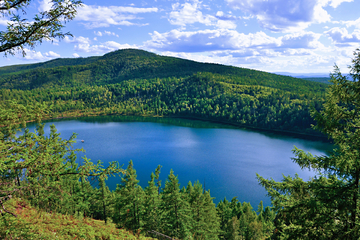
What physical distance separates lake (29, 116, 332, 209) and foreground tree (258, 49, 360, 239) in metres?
27.1

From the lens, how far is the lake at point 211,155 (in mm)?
42594

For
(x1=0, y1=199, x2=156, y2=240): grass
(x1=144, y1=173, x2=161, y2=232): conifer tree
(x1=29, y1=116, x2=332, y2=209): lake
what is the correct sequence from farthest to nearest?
(x1=29, y1=116, x2=332, y2=209): lake < (x1=144, y1=173, x2=161, y2=232): conifer tree < (x1=0, y1=199, x2=156, y2=240): grass

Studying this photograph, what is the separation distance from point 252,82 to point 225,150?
125 metres

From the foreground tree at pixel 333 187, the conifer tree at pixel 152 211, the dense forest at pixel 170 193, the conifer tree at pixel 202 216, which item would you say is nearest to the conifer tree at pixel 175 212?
the dense forest at pixel 170 193

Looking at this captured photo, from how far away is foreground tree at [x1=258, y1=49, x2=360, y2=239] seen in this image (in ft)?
19.9

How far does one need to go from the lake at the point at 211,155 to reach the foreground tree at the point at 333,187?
88.8 feet

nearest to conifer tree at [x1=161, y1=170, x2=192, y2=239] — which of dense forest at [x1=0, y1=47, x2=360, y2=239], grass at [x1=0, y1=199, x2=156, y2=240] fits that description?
dense forest at [x1=0, y1=47, x2=360, y2=239]

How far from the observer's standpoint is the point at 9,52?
5.28 metres

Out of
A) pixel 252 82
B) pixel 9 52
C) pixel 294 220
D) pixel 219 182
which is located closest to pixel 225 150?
pixel 219 182

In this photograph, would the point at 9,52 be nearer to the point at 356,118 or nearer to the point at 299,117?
the point at 356,118

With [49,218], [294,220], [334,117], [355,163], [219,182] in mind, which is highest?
[334,117]

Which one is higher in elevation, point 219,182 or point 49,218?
point 49,218

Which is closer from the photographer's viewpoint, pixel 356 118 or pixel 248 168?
pixel 356 118

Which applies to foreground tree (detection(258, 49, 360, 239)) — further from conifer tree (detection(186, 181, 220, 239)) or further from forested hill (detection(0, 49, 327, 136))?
forested hill (detection(0, 49, 327, 136))
